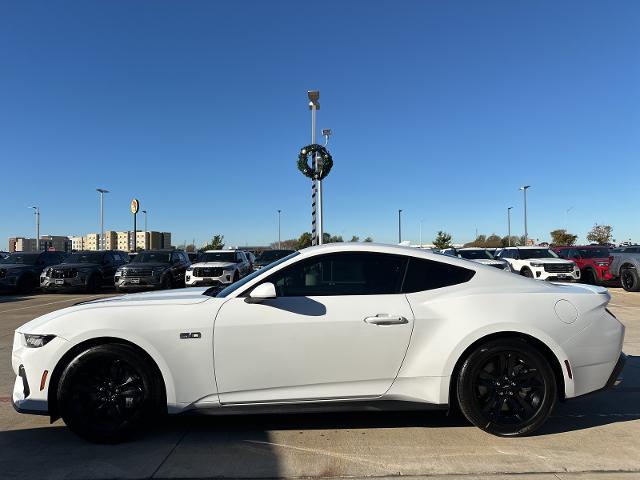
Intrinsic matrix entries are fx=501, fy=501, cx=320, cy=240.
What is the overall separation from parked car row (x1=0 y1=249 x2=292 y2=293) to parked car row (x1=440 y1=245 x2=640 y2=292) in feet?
25.2

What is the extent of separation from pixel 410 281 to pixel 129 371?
7.77 ft

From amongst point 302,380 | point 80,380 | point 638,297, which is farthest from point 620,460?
point 638,297

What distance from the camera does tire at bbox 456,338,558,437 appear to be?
13.1 feet

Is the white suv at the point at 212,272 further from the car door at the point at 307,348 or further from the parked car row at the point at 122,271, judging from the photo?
the car door at the point at 307,348

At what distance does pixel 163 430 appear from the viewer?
13.9ft

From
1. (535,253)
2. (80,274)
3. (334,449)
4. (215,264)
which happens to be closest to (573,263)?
(535,253)

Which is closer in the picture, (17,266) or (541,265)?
(17,266)

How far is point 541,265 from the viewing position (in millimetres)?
18109

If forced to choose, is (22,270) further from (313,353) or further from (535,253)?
(535,253)

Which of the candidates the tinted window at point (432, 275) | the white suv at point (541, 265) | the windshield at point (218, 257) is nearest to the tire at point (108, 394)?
the tinted window at point (432, 275)

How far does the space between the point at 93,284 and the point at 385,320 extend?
53.3 feet

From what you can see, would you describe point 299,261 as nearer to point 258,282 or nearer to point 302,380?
point 258,282

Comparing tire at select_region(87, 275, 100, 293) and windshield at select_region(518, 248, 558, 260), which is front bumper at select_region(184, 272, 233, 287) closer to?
tire at select_region(87, 275, 100, 293)

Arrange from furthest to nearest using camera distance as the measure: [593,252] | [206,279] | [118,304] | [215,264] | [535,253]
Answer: [593,252]
[535,253]
[215,264]
[206,279]
[118,304]
